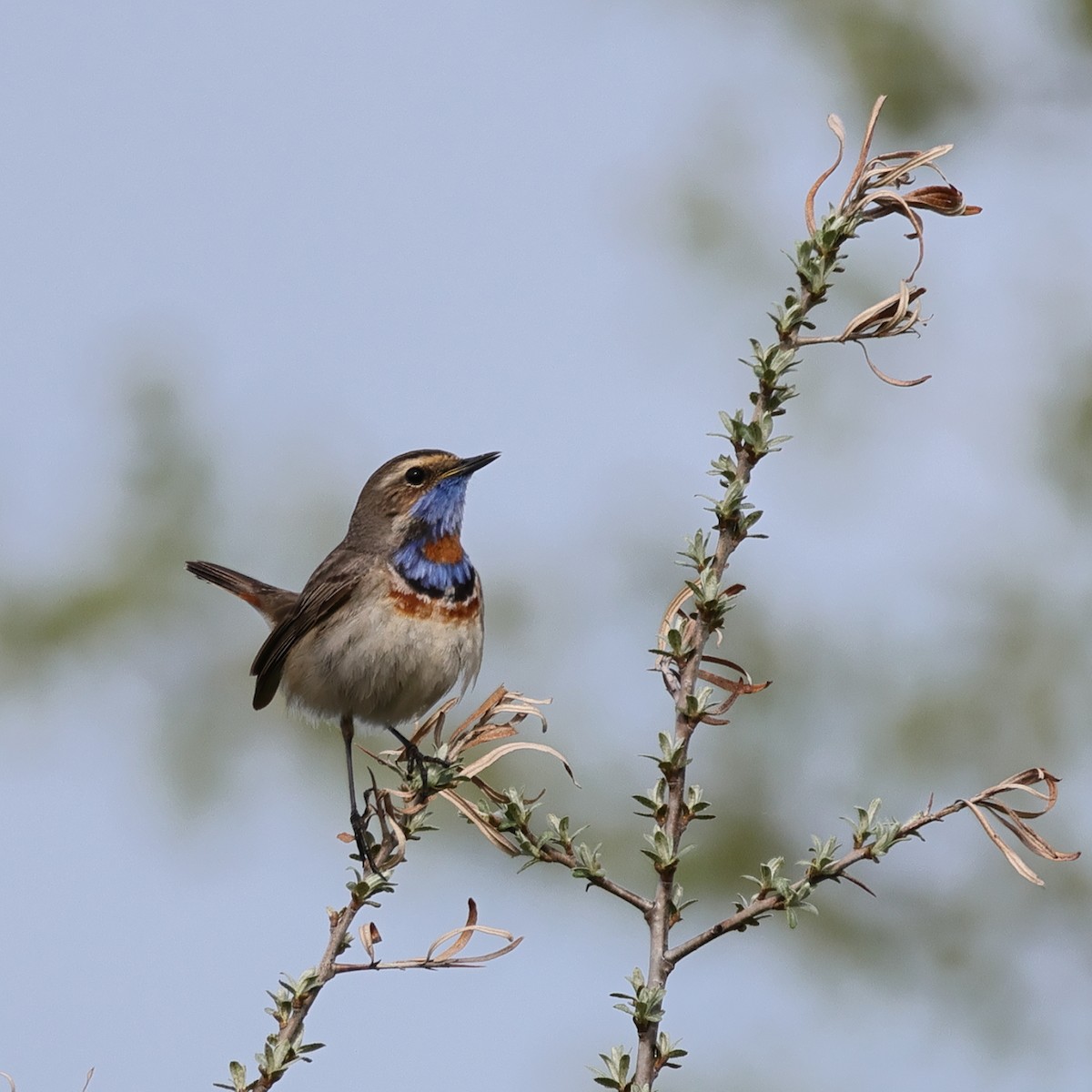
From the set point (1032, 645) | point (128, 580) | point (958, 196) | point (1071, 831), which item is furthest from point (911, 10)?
point (958, 196)

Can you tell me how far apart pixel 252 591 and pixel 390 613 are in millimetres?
1912

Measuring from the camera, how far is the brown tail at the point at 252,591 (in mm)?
7141

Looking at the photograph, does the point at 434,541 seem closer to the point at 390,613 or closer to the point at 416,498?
the point at 416,498

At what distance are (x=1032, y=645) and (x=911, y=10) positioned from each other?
17.3 feet

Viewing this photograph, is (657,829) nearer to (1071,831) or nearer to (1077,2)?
(1071,831)

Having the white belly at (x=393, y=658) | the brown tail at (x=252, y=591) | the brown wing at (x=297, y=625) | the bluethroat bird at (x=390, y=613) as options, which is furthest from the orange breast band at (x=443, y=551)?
the brown tail at (x=252, y=591)

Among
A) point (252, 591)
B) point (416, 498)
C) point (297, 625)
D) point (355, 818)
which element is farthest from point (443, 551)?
point (252, 591)

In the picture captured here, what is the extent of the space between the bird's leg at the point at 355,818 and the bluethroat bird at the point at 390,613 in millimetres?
13

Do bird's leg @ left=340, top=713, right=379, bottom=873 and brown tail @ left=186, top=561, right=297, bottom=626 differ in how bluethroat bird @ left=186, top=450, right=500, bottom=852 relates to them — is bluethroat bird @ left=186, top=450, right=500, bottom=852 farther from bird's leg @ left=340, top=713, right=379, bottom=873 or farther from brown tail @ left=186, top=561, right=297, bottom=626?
brown tail @ left=186, top=561, right=297, bottom=626

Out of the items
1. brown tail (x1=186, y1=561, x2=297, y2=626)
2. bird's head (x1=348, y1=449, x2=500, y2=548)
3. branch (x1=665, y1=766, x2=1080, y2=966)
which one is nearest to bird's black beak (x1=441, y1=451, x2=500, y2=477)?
bird's head (x1=348, y1=449, x2=500, y2=548)

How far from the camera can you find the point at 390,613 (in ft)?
18.6

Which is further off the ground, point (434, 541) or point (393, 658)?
point (434, 541)

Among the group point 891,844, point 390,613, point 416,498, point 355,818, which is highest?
point 416,498

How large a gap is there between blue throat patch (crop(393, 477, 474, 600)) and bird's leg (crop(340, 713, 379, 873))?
54cm
